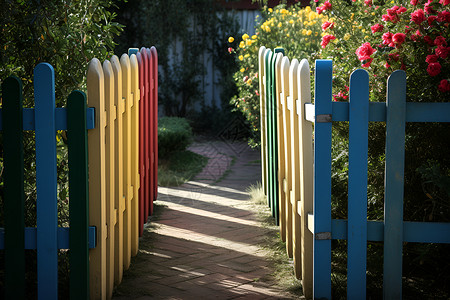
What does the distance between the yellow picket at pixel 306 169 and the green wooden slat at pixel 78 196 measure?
3.88 feet

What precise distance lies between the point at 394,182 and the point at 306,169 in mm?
503

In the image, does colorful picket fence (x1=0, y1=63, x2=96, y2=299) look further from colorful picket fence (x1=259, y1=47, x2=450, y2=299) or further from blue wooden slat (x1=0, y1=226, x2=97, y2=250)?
colorful picket fence (x1=259, y1=47, x2=450, y2=299)

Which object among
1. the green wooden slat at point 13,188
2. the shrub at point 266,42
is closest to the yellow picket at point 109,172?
the green wooden slat at point 13,188

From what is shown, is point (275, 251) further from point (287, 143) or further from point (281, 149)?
point (287, 143)

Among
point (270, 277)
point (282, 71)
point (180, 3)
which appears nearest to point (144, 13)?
point (180, 3)

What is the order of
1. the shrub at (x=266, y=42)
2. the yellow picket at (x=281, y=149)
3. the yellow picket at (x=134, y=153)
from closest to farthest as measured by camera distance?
1. the yellow picket at (x=134, y=153)
2. the yellow picket at (x=281, y=149)
3. the shrub at (x=266, y=42)

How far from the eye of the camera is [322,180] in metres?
3.19

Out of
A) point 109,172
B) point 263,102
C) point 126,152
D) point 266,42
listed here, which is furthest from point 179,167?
point 109,172

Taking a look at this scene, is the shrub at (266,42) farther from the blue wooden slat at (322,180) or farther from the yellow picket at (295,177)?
the blue wooden slat at (322,180)

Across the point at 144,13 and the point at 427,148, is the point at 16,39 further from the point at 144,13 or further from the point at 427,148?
the point at 144,13

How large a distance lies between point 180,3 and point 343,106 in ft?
26.6

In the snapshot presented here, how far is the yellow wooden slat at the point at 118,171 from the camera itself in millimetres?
3564

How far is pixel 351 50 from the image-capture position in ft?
13.1

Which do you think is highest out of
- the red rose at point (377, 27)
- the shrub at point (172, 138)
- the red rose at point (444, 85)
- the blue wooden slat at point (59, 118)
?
the red rose at point (377, 27)
